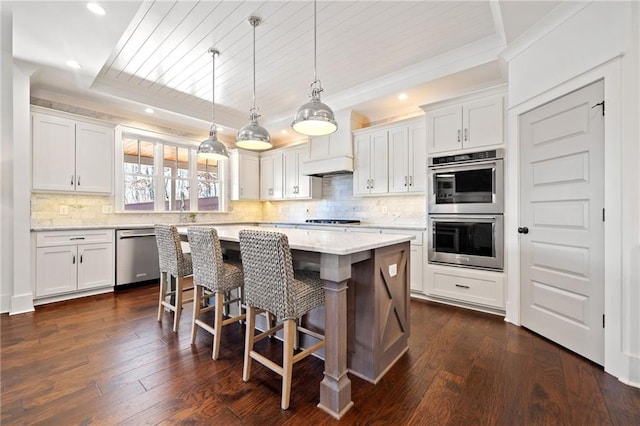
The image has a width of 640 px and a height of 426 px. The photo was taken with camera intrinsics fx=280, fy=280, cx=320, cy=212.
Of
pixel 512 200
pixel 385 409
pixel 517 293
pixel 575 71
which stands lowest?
pixel 385 409

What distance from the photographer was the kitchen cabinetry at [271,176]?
577cm

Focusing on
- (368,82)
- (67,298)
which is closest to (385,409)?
(368,82)

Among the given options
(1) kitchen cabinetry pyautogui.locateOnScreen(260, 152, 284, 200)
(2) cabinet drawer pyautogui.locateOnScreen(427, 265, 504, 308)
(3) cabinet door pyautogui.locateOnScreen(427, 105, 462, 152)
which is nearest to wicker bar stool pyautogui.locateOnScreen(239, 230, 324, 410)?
(2) cabinet drawer pyautogui.locateOnScreen(427, 265, 504, 308)

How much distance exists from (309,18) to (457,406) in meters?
3.14

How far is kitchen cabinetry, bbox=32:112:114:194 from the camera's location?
3.52 metres

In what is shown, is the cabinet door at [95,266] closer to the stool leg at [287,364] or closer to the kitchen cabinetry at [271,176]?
the kitchen cabinetry at [271,176]

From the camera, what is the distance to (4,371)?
6.40ft

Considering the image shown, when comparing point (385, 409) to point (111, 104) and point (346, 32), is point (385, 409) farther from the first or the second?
point (111, 104)

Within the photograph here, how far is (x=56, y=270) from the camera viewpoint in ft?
11.4

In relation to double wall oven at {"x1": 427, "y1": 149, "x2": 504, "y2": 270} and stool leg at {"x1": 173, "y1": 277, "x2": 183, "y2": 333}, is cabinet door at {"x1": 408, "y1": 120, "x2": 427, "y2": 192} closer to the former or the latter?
double wall oven at {"x1": 427, "y1": 149, "x2": 504, "y2": 270}

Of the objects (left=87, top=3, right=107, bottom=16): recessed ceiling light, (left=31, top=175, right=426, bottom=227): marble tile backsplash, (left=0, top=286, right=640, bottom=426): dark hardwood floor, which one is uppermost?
(left=87, top=3, right=107, bottom=16): recessed ceiling light

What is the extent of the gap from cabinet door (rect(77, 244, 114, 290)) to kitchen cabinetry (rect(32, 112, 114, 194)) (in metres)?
0.86

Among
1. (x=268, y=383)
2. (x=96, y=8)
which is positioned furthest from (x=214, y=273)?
(x=96, y=8)

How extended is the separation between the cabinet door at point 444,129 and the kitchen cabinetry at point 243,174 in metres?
3.82
